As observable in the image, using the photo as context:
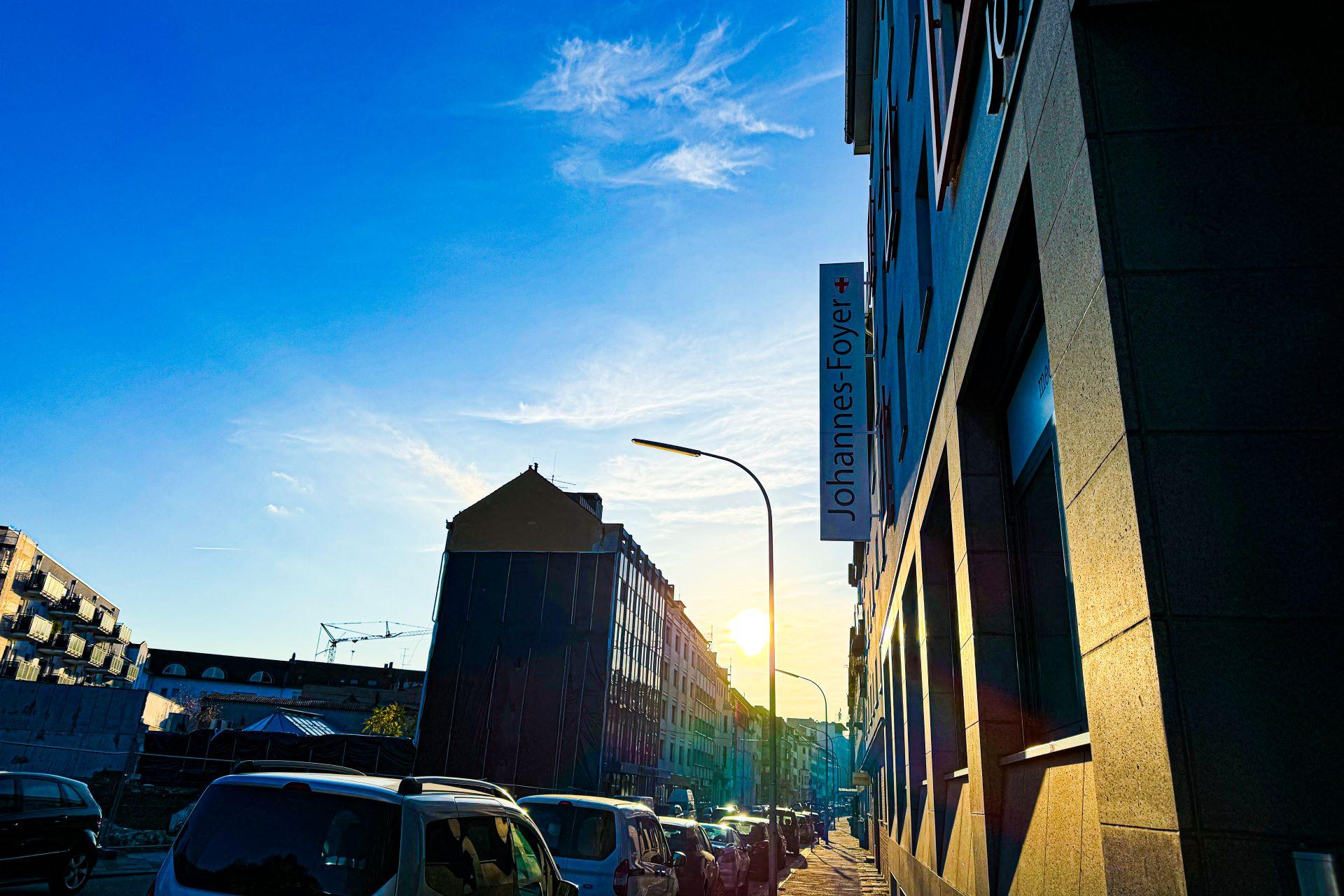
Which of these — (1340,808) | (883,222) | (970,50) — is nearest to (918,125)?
(970,50)

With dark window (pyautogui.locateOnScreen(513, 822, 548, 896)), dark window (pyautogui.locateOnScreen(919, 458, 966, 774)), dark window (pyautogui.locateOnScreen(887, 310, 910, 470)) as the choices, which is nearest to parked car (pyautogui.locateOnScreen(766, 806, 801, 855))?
dark window (pyautogui.locateOnScreen(887, 310, 910, 470))

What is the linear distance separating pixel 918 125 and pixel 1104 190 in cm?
742

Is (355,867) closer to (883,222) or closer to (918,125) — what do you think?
(918,125)

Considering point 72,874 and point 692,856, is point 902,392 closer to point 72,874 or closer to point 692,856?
point 692,856

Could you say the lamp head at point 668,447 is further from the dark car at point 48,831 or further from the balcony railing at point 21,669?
the balcony railing at point 21,669

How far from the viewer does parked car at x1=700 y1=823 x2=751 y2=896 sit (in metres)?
18.3

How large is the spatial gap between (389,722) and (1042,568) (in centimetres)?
6228

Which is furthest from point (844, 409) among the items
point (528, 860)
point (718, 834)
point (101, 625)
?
point (101, 625)

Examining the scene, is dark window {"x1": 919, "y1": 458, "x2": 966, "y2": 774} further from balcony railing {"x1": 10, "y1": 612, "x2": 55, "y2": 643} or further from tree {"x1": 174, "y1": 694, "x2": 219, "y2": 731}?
balcony railing {"x1": 10, "y1": 612, "x2": 55, "y2": 643}

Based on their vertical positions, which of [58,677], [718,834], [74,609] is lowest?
[718,834]

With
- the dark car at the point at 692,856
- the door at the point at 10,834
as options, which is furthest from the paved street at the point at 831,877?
the door at the point at 10,834

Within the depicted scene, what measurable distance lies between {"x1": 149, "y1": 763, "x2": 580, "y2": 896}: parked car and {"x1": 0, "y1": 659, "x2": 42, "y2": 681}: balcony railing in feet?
257

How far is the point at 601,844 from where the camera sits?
30.2 feet

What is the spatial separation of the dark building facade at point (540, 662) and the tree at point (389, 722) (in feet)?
78.0
